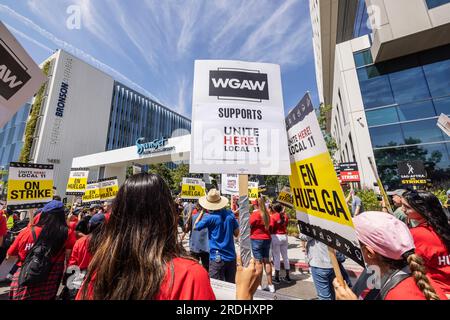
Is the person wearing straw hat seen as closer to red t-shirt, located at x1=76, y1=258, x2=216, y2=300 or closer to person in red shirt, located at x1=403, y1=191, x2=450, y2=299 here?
person in red shirt, located at x1=403, y1=191, x2=450, y2=299

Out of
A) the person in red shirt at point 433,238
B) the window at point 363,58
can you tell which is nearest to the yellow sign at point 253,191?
the person in red shirt at point 433,238

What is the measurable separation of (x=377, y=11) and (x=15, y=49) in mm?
18073

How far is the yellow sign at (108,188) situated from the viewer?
7266 mm

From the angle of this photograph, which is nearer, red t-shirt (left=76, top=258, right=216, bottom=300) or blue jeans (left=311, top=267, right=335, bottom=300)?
red t-shirt (left=76, top=258, right=216, bottom=300)

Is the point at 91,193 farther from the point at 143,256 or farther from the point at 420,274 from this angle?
the point at 420,274

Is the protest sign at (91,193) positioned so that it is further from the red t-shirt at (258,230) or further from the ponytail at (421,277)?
the ponytail at (421,277)

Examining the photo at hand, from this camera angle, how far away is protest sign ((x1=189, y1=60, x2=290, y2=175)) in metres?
2.17

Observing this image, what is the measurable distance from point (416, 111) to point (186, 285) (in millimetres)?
17823

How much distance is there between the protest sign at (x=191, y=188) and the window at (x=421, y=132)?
13328 mm

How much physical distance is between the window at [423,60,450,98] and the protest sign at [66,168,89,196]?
1929 centimetres

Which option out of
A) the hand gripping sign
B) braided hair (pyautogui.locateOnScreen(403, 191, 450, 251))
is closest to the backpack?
the hand gripping sign
